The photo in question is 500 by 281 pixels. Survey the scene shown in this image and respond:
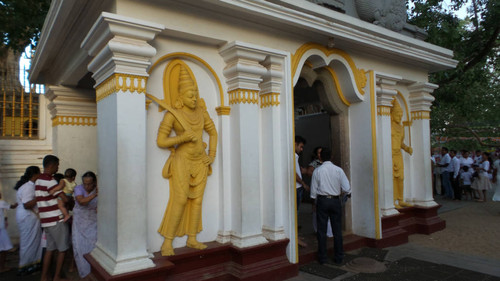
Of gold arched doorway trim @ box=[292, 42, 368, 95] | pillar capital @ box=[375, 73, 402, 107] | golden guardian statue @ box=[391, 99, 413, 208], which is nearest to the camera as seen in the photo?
gold arched doorway trim @ box=[292, 42, 368, 95]

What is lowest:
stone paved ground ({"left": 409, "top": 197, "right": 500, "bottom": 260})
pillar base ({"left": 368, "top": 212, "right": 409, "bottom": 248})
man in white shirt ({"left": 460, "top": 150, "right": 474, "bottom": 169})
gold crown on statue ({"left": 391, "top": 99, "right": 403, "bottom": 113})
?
stone paved ground ({"left": 409, "top": 197, "right": 500, "bottom": 260})

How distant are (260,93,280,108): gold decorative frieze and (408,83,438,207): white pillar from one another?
416 cm

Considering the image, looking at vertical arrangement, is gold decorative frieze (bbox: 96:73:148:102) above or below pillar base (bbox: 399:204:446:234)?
above

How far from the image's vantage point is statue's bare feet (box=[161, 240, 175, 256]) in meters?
→ 3.88

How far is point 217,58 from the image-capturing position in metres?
4.54

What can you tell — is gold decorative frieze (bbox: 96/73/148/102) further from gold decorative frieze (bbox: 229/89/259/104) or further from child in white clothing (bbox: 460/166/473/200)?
child in white clothing (bbox: 460/166/473/200)

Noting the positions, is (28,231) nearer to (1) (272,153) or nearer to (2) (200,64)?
(2) (200,64)

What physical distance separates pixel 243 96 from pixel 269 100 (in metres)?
0.49

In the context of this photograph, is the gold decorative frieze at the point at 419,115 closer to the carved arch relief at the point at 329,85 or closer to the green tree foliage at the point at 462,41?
the carved arch relief at the point at 329,85

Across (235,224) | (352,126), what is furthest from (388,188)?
(235,224)

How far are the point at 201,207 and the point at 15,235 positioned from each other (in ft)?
15.1

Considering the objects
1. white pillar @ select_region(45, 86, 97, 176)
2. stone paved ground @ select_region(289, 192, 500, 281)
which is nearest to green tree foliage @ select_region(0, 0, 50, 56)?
white pillar @ select_region(45, 86, 97, 176)

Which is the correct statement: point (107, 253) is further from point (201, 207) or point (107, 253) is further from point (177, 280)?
point (201, 207)

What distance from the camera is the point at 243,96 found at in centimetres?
445
